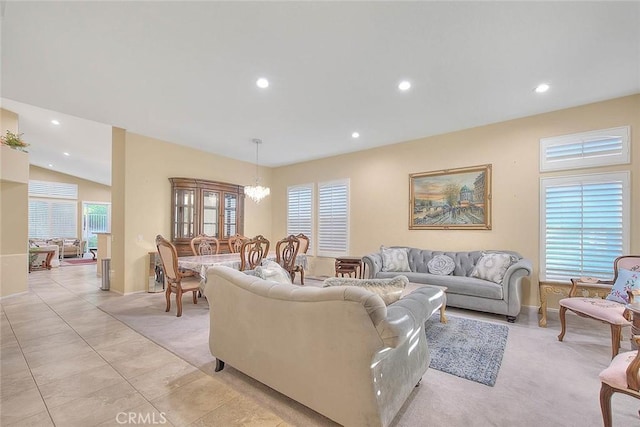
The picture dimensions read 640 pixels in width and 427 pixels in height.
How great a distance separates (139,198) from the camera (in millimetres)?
4926

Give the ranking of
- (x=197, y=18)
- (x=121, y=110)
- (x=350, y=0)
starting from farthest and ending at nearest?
(x=121, y=110) < (x=197, y=18) < (x=350, y=0)

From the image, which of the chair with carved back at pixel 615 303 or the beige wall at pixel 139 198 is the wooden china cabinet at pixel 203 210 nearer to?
the beige wall at pixel 139 198

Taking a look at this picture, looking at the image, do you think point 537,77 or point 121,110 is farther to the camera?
point 121,110

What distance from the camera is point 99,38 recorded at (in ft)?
7.88

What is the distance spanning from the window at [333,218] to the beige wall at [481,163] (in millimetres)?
164

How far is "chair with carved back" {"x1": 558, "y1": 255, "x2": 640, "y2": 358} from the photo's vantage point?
2.39m

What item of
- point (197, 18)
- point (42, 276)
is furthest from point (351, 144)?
point (42, 276)

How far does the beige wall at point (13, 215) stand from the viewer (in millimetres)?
4504

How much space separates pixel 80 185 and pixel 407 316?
14166 mm

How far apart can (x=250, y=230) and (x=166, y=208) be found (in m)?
2.17

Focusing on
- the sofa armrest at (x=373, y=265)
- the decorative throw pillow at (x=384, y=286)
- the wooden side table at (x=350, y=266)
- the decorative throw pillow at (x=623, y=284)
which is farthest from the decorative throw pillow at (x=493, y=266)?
the decorative throw pillow at (x=384, y=286)

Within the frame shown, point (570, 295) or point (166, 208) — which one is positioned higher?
point (166, 208)

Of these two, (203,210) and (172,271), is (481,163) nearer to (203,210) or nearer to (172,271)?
(172,271)

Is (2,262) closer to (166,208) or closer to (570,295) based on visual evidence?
(166,208)
